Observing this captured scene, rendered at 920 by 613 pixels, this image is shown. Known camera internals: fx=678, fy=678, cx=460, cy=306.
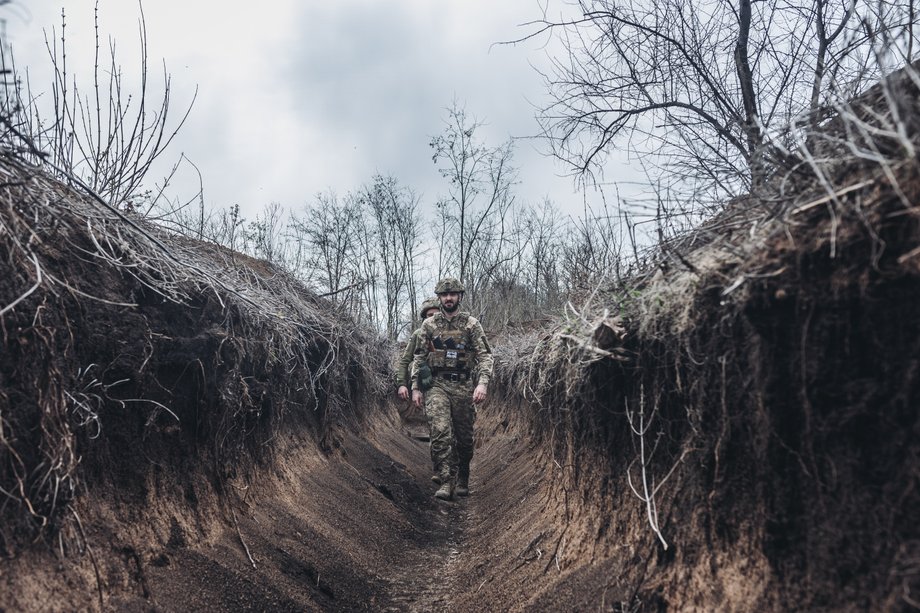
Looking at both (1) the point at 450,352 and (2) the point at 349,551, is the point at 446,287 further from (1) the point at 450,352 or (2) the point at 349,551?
(2) the point at 349,551

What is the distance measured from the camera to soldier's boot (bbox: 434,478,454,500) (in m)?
7.71

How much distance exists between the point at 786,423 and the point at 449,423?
563cm

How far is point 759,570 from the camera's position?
249 centimetres

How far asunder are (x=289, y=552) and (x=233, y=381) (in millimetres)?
1299

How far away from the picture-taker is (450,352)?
797 cm

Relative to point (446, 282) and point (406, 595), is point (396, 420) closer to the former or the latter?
point (446, 282)

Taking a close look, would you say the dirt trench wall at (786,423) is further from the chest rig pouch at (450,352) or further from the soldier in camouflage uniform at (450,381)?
the chest rig pouch at (450,352)

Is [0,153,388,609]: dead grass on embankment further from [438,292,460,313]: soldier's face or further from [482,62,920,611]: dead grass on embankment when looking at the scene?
[482,62,920,611]: dead grass on embankment

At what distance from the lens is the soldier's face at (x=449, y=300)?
314 inches

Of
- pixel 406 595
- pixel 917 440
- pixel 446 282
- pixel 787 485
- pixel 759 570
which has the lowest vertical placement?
pixel 406 595

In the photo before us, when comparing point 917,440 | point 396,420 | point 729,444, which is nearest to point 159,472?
point 729,444

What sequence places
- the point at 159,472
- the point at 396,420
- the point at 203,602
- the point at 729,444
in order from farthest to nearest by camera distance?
the point at 396,420 → the point at 159,472 → the point at 203,602 → the point at 729,444

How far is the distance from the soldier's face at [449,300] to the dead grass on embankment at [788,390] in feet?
13.8

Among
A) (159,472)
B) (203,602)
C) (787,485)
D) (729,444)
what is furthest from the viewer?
(159,472)
